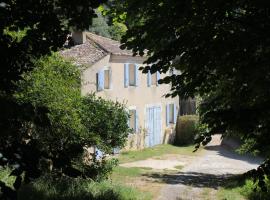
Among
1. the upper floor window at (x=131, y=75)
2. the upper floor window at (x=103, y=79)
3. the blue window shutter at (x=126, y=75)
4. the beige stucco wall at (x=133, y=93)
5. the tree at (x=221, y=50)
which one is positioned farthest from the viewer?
the upper floor window at (x=131, y=75)

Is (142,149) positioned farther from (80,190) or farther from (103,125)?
Result: (80,190)

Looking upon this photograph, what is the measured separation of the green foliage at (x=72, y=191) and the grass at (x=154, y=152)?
9.97 metres

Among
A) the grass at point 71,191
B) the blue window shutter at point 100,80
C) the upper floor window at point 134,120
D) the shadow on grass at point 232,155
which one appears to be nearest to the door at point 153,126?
the upper floor window at point 134,120

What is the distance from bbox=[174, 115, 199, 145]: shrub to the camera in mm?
32281

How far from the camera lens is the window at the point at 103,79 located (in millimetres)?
23188

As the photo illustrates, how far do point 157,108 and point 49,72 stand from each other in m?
17.9

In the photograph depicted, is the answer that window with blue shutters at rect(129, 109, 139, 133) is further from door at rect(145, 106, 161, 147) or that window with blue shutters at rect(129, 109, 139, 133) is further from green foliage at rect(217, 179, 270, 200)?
green foliage at rect(217, 179, 270, 200)

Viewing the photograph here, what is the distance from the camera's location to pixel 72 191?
1173cm

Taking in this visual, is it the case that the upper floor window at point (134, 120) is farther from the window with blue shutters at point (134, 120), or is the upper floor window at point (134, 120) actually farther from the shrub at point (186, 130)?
the shrub at point (186, 130)

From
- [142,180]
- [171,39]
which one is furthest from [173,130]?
[171,39]

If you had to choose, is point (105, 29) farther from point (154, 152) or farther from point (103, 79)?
point (103, 79)

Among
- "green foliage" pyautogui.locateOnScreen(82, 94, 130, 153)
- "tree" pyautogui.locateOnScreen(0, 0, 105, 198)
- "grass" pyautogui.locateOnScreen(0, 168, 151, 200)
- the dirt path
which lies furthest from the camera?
the dirt path

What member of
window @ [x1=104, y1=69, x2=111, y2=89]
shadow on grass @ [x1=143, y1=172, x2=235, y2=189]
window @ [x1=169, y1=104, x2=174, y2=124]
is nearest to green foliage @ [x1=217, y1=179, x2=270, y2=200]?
shadow on grass @ [x1=143, y1=172, x2=235, y2=189]

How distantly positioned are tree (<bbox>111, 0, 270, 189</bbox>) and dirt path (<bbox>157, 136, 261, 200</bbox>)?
8.67 meters
